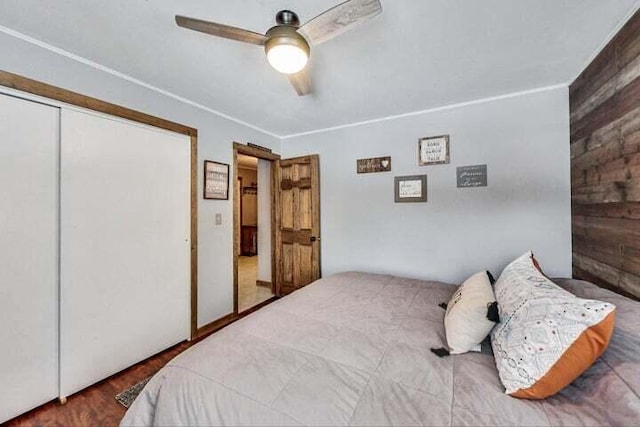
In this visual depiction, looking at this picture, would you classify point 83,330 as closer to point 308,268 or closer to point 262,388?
point 262,388

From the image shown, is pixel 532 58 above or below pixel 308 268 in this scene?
above

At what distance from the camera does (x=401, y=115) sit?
2.95 m

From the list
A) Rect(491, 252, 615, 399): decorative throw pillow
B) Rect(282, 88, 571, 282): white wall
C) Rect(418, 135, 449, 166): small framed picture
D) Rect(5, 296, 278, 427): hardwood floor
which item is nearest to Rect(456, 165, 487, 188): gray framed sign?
Rect(282, 88, 571, 282): white wall

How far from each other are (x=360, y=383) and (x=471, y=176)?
240cm

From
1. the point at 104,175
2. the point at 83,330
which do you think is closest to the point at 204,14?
the point at 104,175

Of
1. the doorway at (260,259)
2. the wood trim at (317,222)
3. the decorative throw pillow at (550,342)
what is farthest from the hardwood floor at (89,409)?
the decorative throw pillow at (550,342)

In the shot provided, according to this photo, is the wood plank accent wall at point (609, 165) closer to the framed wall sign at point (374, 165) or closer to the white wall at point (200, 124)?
the framed wall sign at point (374, 165)

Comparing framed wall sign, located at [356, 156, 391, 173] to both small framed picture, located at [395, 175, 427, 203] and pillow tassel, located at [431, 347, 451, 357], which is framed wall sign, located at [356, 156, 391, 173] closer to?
small framed picture, located at [395, 175, 427, 203]

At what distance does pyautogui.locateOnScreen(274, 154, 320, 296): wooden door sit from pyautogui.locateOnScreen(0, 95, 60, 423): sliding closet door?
231cm

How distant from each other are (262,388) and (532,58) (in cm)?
268

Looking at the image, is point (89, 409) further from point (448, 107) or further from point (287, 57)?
point (448, 107)

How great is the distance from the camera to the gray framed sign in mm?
2592

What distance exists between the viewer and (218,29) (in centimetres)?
123

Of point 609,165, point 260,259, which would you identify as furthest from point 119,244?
point 609,165
